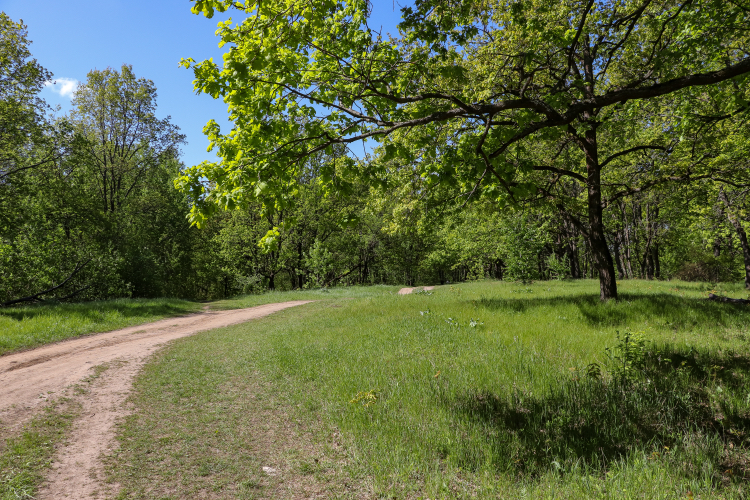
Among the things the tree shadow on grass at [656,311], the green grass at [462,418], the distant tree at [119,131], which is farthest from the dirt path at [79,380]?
the distant tree at [119,131]

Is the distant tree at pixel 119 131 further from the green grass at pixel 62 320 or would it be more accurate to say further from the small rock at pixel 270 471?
the small rock at pixel 270 471

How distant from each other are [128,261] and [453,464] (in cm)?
2651

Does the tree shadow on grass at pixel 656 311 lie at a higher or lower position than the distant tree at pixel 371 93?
lower

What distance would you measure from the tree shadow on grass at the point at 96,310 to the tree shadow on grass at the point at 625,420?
15.9 m

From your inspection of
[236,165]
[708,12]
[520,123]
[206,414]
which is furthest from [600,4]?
[206,414]

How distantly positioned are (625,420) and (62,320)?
17149 millimetres

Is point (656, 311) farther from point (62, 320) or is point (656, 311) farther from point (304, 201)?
point (304, 201)

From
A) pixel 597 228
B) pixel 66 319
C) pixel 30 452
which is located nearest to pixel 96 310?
pixel 66 319

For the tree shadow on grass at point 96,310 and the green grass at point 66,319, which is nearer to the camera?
the green grass at point 66,319

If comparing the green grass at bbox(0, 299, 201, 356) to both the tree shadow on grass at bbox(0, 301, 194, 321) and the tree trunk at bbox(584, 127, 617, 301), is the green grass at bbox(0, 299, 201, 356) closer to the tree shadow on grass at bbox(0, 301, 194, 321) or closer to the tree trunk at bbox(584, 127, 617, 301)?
the tree shadow on grass at bbox(0, 301, 194, 321)

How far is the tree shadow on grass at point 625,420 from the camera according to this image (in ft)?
11.7

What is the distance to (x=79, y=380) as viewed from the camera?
7066 mm

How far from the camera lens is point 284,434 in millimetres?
4867

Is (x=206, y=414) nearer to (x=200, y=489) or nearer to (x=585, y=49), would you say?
(x=200, y=489)
